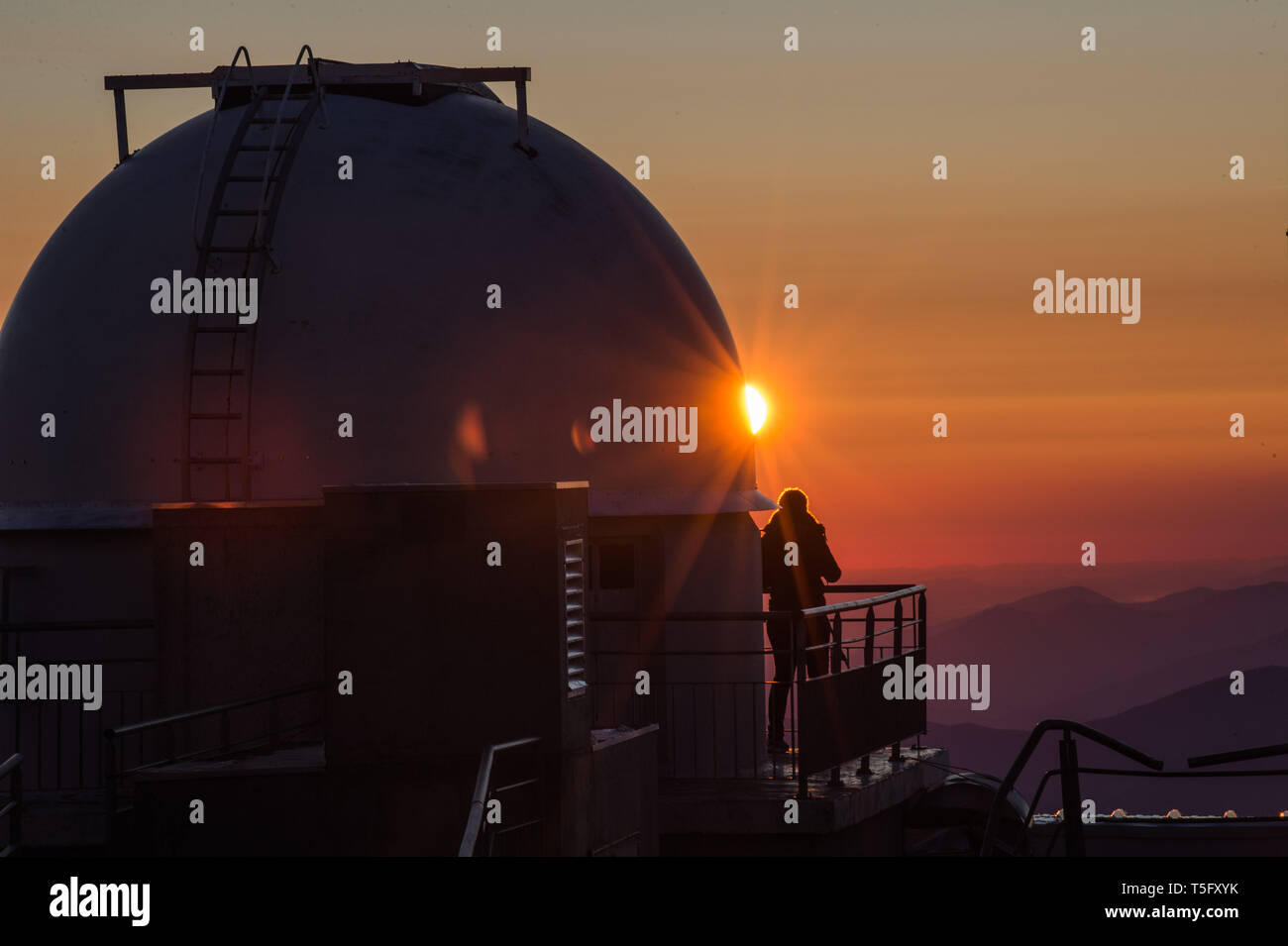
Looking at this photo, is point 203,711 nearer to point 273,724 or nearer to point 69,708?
point 273,724

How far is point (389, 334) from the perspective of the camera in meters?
15.5

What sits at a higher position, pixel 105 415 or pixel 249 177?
pixel 249 177

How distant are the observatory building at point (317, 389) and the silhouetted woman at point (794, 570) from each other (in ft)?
1.48

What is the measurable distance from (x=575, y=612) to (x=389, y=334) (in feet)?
15.0

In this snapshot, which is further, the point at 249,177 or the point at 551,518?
the point at 249,177

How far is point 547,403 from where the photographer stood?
51.9 feet

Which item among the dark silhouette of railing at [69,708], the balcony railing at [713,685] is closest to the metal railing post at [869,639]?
the balcony railing at [713,685]

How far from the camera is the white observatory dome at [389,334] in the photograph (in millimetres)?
15398

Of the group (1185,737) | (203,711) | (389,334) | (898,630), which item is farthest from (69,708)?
(1185,737)

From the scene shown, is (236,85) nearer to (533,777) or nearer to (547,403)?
(547,403)

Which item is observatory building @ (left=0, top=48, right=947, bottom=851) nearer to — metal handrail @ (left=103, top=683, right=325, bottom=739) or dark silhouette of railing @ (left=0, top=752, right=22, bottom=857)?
metal handrail @ (left=103, top=683, right=325, bottom=739)
